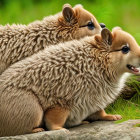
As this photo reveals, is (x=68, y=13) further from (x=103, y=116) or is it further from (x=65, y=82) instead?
(x=103, y=116)

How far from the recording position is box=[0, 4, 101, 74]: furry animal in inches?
263

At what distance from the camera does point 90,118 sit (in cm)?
643

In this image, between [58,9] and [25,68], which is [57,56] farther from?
[58,9]

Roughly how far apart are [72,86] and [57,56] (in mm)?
486

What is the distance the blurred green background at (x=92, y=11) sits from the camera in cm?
909

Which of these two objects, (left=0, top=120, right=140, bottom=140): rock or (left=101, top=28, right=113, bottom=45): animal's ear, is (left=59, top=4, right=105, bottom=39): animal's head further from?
(left=0, top=120, right=140, bottom=140): rock

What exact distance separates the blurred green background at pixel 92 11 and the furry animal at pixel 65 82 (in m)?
2.20

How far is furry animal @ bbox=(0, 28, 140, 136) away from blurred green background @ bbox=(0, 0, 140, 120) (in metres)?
2.20

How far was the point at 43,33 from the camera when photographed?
691 cm

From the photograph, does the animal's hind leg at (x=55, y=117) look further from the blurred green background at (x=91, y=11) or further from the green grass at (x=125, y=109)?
the blurred green background at (x=91, y=11)

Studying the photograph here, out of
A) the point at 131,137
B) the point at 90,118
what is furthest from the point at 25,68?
the point at 131,137

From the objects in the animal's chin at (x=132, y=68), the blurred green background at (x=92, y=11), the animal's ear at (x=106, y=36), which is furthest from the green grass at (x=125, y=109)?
the blurred green background at (x=92, y=11)

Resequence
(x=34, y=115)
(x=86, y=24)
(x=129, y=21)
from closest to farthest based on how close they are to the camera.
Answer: (x=34, y=115) < (x=86, y=24) < (x=129, y=21)

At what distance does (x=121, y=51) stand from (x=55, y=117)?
1294 millimetres
